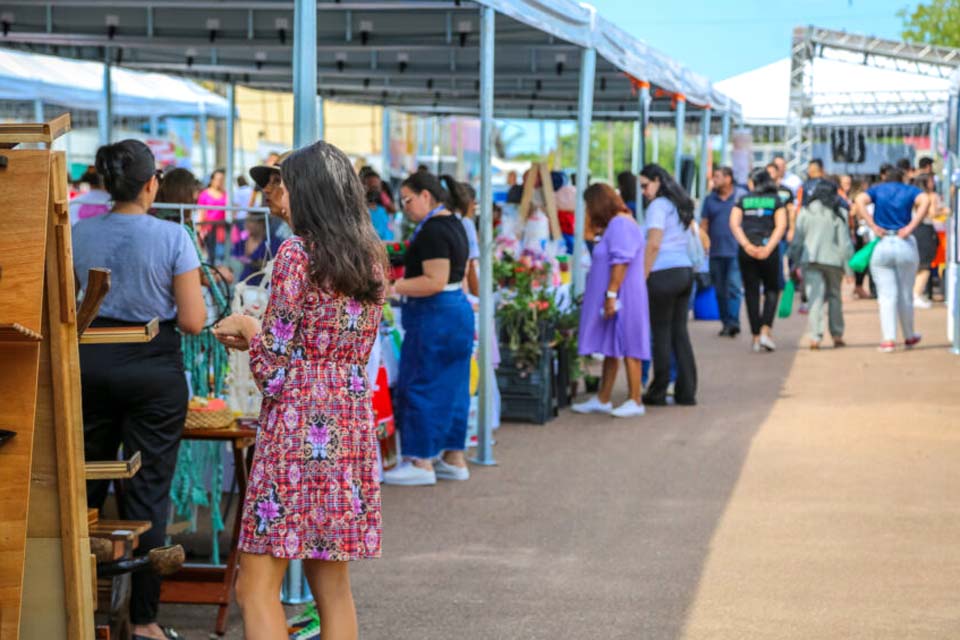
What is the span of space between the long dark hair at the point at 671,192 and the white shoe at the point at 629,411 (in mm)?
1463

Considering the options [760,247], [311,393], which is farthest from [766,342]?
[311,393]

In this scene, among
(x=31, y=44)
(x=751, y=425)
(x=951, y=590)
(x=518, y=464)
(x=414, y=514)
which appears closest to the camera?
(x=951, y=590)

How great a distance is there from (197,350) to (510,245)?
566 cm

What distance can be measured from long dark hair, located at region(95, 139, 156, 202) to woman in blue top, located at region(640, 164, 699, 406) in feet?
21.6

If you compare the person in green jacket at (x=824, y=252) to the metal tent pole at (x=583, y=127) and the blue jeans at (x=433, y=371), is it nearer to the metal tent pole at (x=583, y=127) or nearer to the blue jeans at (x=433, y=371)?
the metal tent pole at (x=583, y=127)

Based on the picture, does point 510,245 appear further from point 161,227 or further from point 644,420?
point 161,227

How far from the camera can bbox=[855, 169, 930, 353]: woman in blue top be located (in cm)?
1497

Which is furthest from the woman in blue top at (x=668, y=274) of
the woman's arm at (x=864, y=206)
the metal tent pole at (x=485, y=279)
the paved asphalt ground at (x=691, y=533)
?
the woman's arm at (x=864, y=206)

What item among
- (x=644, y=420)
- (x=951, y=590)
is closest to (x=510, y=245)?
(x=644, y=420)

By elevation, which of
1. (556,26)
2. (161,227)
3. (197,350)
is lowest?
(197,350)

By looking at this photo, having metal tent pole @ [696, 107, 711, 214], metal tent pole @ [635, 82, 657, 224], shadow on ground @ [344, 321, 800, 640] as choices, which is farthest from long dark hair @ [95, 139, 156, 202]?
metal tent pole @ [696, 107, 711, 214]

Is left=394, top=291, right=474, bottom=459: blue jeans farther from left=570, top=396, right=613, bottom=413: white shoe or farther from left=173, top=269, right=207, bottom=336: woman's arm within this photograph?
left=173, top=269, right=207, bottom=336: woman's arm

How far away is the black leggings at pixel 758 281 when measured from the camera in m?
15.3

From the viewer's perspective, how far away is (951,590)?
6.11 m
